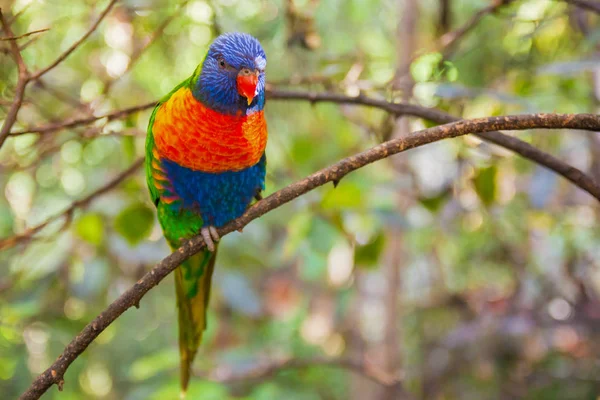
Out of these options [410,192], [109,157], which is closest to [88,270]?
[109,157]

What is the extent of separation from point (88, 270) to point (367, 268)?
1080 millimetres

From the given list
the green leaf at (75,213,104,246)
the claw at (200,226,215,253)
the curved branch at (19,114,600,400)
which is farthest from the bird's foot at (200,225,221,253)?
the green leaf at (75,213,104,246)

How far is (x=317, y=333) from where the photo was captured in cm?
445

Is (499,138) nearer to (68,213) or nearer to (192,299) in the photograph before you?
(192,299)

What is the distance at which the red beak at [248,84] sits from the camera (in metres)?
1.48

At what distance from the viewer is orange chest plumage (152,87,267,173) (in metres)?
1.56

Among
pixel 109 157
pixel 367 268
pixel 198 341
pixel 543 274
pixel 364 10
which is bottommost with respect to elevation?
pixel 198 341

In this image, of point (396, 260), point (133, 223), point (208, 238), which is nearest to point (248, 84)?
point (208, 238)

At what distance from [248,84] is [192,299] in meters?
0.78

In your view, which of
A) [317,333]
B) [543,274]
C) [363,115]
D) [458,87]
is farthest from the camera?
[317,333]

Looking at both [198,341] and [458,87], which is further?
[198,341]

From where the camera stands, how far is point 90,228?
6.59 ft

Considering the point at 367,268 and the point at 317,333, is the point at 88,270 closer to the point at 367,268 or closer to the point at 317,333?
the point at 367,268

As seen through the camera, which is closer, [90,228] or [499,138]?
[499,138]
